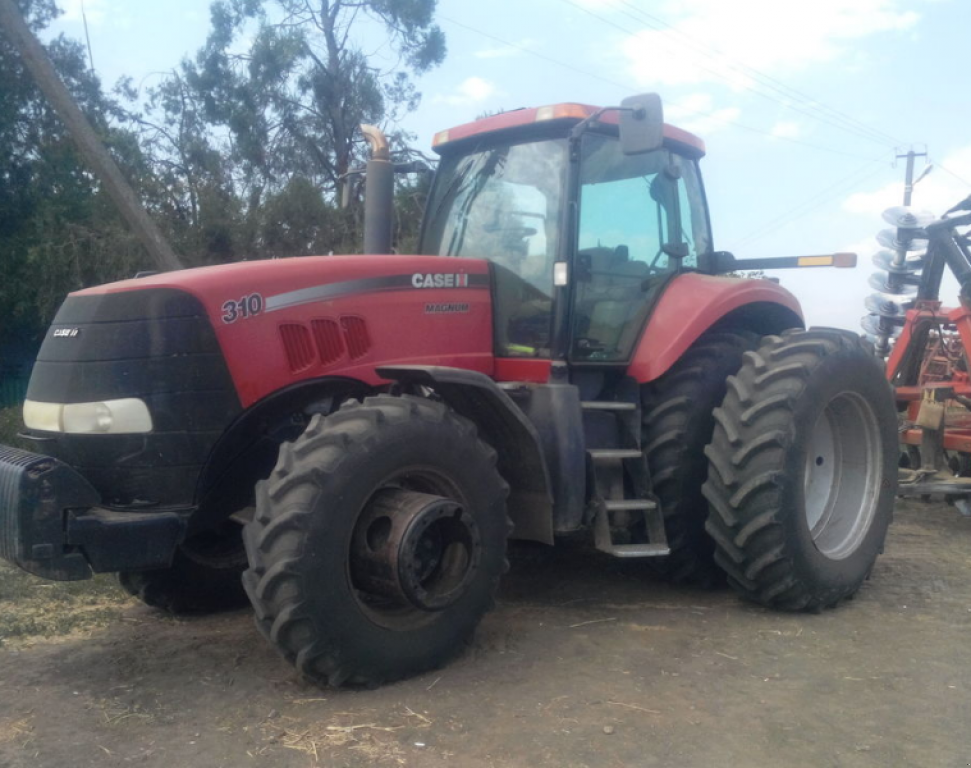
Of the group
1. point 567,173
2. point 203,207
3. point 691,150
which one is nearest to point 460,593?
point 567,173

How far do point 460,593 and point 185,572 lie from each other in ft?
5.57

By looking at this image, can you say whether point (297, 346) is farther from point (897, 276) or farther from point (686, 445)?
point (897, 276)

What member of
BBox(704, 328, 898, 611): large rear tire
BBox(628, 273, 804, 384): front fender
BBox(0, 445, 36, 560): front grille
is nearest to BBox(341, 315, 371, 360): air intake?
BBox(0, 445, 36, 560): front grille

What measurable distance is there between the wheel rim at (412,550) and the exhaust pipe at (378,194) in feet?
6.26

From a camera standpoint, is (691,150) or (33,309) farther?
(33,309)

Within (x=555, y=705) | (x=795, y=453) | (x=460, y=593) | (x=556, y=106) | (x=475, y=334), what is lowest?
(x=555, y=705)

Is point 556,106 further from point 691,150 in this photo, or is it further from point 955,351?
point 955,351

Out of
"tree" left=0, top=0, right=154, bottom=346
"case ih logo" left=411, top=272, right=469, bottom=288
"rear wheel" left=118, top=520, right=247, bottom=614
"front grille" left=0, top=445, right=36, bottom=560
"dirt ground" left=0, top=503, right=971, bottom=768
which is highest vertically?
"tree" left=0, top=0, right=154, bottom=346

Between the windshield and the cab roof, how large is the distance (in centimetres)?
12

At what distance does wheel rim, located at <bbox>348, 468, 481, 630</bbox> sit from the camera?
3.88m

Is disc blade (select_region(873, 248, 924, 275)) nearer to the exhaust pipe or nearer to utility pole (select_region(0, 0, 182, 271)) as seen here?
the exhaust pipe

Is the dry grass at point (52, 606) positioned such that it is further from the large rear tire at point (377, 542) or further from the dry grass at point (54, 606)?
the large rear tire at point (377, 542)

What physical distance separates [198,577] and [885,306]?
744 cm

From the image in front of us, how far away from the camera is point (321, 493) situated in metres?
3.71
